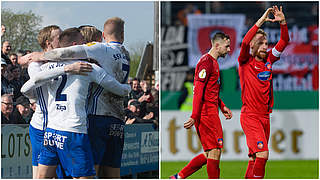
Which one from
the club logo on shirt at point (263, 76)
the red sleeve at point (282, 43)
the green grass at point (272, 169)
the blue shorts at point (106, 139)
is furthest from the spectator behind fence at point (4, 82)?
the green grass at point (272, 169)

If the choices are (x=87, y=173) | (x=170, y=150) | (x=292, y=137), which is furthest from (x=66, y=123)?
(x=292, y=137)

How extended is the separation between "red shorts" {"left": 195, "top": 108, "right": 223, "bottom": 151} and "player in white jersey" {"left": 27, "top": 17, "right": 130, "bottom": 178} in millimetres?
908

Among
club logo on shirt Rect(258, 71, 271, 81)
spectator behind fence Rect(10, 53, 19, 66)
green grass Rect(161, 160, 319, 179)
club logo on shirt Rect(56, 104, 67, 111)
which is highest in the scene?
spectator behind fence Rect(10, 53, 19, 66)

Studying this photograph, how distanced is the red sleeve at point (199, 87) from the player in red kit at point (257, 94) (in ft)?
1.65

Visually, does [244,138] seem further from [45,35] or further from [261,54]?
[45,35]

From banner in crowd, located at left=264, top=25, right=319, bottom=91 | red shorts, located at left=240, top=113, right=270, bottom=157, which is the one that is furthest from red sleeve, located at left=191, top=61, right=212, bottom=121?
banner in crowd, located at left=264, top=25, right=319, bottom=91

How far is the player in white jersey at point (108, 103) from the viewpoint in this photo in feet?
16.6

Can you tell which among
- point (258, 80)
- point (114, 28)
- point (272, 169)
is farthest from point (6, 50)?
point (272, 169)

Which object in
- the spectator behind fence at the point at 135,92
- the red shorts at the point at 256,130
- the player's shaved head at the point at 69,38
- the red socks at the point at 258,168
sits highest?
the player's shaved head at the point at 69,38

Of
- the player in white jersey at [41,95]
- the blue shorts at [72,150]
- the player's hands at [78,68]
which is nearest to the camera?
the blue shorts at [72,150]

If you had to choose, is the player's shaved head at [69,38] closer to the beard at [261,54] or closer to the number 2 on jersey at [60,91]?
the number 2 on jersey at [60,91]

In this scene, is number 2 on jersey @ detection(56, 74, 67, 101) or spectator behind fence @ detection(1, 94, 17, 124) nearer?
number 2 on jersey @ detection(56, 74, 67, 101)

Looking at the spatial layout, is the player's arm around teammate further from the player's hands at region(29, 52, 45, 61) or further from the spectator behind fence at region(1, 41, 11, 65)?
the spectator behind fence at region(1, 41, 11, 65)

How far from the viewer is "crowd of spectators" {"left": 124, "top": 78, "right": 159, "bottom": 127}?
6.33 m
